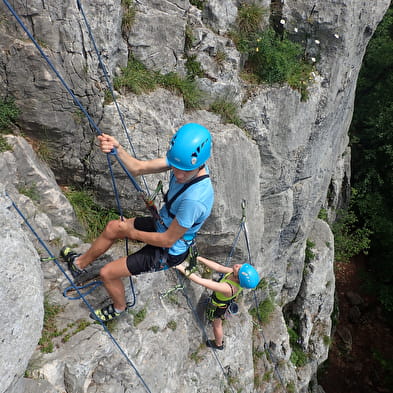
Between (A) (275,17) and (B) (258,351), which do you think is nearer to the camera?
(A) (275,17)

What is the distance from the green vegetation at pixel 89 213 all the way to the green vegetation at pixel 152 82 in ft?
5.51

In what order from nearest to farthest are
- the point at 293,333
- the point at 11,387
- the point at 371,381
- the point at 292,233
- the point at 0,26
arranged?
the point at 11,387 → the point at 0,26 → the point at 292,233 → the point at 293,333 → the point at 371,381

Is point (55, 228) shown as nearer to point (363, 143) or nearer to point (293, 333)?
point (293, 333)

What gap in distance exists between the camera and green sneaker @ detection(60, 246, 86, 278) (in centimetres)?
416

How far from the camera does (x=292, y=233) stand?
27.0 feet

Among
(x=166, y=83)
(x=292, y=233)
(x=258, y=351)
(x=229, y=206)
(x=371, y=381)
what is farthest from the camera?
(x=371, y=381)

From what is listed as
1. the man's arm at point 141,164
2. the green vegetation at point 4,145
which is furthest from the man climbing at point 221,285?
the green vegetation at point 4,145

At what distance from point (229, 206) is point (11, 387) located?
379 cm

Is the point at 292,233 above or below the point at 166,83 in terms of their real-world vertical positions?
below

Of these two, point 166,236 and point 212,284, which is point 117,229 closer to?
point 166,236

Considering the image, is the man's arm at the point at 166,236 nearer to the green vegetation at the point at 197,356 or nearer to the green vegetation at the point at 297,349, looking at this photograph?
the green vegetation at the point at 197,356

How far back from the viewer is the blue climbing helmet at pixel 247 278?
4.86 metres

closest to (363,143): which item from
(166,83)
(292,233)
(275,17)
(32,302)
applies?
(292,233)

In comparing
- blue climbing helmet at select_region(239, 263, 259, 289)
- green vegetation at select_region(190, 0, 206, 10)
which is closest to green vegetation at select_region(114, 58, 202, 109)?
green vegetation at select_region(190, 0, 206, 10)
